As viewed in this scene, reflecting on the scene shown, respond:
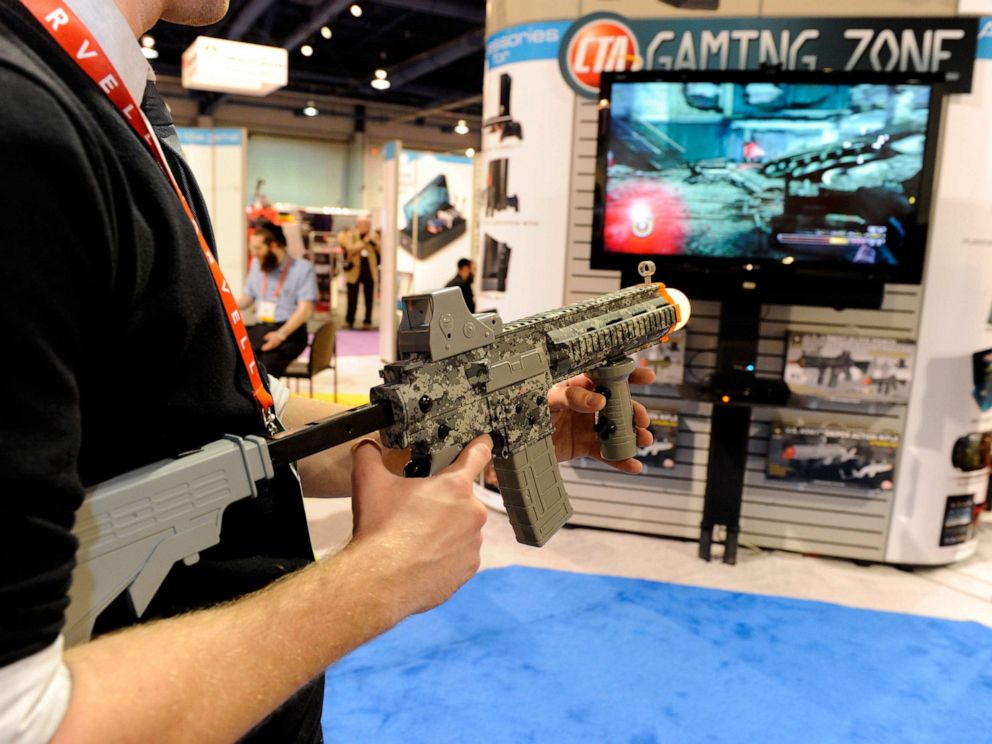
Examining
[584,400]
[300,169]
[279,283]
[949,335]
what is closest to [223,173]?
[279,283]

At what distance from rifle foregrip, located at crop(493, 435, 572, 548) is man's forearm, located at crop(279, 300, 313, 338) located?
→ 14.9 feet

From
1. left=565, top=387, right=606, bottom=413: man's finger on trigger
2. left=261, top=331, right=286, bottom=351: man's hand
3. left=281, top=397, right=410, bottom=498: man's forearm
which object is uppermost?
left=565, top=387, right=606, bottom=413: man's finger on trigger

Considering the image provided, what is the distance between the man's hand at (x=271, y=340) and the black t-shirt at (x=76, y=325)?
4.83m

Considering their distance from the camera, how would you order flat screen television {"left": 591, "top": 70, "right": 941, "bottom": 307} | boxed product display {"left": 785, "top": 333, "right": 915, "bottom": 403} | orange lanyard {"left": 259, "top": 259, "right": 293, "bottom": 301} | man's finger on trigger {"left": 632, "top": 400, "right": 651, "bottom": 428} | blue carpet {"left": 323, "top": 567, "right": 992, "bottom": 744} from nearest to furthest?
man's finger on trigger {"left": 632, "top": 400, "right": 651, "bottom": 428}
blue carpet {"left": 323, "top": 567, "right": 992, "bottom": 744}
flat screen television {"left": 591, "top": 70, "right": 941, "bottom": 307}
boxed product display {"left": 785, "top": 333, "right": 915, "bottom": 403}
orange lanyard {"left": 259, "top": 259, "right": 293, "bottom": 301}

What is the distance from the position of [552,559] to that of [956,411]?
7.25ft

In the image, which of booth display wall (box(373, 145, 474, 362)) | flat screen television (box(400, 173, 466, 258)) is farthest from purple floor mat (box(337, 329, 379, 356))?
flat screen television (box(400, 173, 466, 258))

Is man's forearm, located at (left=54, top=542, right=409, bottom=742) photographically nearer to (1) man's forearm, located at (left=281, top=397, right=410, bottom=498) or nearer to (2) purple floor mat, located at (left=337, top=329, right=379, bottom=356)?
(1) man's forearm, located at (left=281, top=397, right=410, bottom=498)

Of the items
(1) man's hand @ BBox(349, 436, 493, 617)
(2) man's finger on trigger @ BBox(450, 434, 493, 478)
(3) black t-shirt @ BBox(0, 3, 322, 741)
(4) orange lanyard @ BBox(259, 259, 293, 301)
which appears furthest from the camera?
(4) orange lanyard @ BBox(259, 259, 293, 301)

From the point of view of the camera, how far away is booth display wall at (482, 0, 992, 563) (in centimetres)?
Result: 352

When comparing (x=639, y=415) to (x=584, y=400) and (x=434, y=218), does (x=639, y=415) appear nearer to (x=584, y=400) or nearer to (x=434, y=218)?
(x=584, y=400)

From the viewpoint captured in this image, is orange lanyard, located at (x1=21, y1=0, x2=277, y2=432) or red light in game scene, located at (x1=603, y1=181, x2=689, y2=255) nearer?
orange lanyard, located at (x1=21, y1=0, x2=277, y2=432)

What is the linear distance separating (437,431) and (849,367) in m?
3.36

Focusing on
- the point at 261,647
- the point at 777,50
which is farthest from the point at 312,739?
the point at 777,50

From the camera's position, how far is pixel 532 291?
410 centimetres
